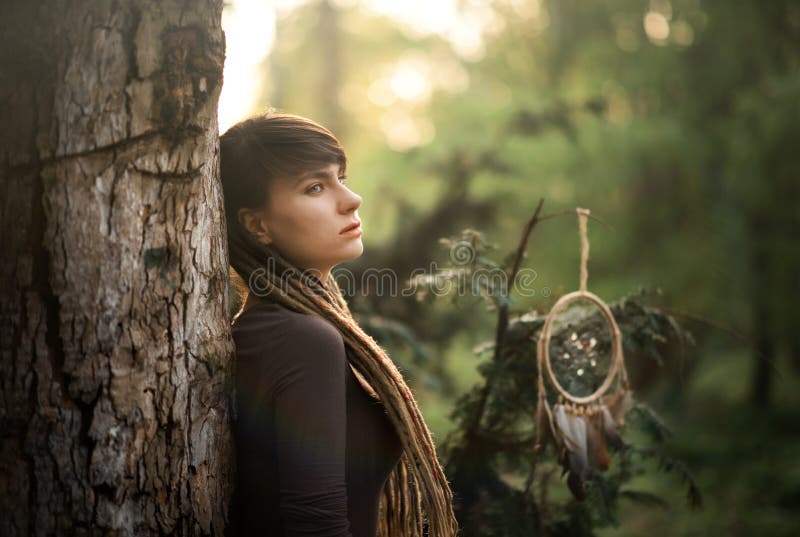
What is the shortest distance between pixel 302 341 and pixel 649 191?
7.29 metres

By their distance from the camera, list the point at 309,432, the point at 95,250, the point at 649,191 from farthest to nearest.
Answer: the point at 649,191 → the point at 309,432 → the point at 95,250

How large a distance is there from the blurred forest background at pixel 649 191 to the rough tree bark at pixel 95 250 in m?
2.39

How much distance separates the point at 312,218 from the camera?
1.74m

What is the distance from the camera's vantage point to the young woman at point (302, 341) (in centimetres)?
148

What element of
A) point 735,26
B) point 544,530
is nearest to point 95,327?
point 544,530

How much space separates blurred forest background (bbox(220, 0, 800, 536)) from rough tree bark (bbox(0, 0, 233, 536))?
239 cm

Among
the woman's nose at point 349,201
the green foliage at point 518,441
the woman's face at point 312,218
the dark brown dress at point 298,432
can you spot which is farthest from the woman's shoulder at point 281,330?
the green foliage at point 518,441

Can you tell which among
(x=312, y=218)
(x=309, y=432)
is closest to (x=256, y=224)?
(x=312, y=218)

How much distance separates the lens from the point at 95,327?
4.29ft

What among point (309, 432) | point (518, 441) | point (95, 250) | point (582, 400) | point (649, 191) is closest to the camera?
point (95, 250)

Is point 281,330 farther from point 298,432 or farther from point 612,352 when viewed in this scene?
point 612,352

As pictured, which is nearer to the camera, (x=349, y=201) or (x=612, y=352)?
(x=349, y=201)

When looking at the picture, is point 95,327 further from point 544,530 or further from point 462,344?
point 462,344

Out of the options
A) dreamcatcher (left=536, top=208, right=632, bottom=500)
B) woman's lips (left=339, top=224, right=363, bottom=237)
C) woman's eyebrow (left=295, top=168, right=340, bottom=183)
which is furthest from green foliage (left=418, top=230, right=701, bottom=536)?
woman's eyebrow (left=295, top=168, right=340, bottom=183)
